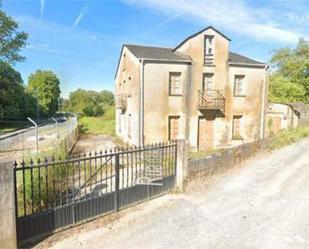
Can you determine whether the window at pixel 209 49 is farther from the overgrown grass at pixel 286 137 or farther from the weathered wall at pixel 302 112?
the weathered wall at pixel 302 112

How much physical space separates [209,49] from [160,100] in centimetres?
528

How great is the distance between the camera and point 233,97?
1952 centimetres

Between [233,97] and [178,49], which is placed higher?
[178,49]

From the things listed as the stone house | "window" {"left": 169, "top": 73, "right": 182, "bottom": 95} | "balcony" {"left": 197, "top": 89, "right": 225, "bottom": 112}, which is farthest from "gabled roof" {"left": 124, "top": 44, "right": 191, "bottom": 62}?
the stone house

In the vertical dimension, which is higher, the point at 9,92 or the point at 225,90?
the point at 9,92

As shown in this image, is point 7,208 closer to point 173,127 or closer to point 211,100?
point 173,127

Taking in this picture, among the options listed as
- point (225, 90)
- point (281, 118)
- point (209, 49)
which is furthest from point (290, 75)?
point (209, 49)

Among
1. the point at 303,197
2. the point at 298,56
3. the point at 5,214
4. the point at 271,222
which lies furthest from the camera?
the point at 298,56

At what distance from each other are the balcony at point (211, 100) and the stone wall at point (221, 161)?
553cm

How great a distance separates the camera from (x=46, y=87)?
6544 centimetres

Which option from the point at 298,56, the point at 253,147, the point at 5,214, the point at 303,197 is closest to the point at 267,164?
the point at 253,147

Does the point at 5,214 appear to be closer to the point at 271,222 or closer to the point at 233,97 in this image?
the point at 271,222

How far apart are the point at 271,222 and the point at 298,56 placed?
36748 mm

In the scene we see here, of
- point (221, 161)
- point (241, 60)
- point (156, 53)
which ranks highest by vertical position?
point (156, 53)
